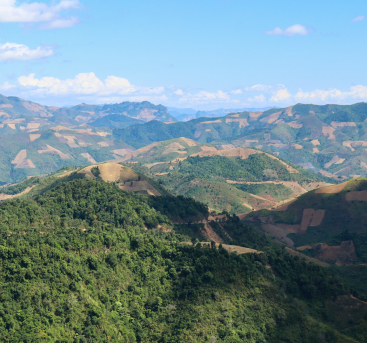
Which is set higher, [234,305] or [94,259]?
[94,259]

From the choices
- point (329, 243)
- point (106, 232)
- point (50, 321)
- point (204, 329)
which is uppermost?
point (106, 232)

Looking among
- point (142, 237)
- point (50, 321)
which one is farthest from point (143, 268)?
point (50, 321)

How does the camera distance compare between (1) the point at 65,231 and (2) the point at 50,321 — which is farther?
(1) the point at 65,231

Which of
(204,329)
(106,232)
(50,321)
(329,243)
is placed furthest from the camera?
(329,243)

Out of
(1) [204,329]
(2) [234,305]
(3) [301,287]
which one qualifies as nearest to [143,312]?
(1) [204,329]

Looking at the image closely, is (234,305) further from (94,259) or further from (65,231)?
(65,231)

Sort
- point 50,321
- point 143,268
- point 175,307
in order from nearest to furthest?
point 50,321
point 175,307
point 143,268

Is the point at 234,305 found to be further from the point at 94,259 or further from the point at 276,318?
the point at 94,259
